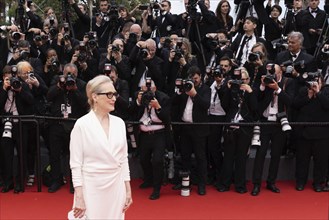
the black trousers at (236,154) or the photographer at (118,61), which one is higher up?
the photographer at (118,61)

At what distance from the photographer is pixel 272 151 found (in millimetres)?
6359

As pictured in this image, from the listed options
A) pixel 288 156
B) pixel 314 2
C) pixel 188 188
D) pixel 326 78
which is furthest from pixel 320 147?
pixel 314 2

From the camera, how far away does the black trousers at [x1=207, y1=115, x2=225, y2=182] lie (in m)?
6.51

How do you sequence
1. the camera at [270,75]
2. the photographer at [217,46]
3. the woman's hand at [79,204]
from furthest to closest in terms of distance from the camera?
the photographer at [217,46]
the camera at [270,75]
the woman's hand at [79,204]

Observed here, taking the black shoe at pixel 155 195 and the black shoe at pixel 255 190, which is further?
the black shoe at pixel 255 190

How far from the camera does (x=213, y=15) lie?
8.37 m

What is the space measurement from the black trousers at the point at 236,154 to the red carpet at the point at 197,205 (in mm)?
180

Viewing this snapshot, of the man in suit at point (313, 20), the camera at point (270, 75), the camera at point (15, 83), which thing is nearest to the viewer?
the camera at point (270, 75)

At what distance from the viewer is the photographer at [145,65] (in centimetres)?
662

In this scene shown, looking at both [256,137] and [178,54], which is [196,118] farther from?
[178,54]

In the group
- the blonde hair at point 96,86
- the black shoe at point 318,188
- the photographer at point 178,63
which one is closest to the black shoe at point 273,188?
the black shoe at point 318,188

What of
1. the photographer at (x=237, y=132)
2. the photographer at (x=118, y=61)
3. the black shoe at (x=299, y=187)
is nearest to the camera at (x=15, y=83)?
the photographer at (x=118, y=61)

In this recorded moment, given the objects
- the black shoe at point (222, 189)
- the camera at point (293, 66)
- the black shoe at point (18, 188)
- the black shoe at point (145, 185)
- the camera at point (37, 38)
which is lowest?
the black shoe at point (18, 188)

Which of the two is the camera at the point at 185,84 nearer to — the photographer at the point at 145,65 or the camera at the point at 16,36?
the photographer at the point at 145,65
